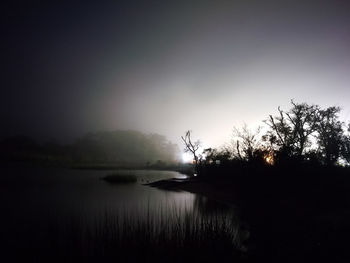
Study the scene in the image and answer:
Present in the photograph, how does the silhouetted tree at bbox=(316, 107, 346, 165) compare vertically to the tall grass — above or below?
above

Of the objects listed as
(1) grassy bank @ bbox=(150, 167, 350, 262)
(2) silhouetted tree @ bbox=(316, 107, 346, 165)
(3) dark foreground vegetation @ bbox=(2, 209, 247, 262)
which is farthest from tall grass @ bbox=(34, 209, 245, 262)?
(2) silhouetted tree @ bbox=(316, 107, 346, 165)

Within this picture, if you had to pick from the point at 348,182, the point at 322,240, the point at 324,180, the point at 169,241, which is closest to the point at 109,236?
the point at 169,241

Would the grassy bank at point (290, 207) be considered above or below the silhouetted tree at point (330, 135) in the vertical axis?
below

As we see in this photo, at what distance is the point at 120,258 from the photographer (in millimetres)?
5934

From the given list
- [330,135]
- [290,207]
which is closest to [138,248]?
[290,207]

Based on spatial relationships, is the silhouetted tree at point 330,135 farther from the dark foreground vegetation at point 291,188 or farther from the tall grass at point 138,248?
the tall grass at point 138,248

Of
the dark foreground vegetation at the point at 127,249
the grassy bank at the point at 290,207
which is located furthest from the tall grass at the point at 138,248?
the grassy bank at the point at 290,207

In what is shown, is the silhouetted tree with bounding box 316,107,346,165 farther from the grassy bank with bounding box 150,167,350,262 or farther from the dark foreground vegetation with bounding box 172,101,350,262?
the grassy bank with bounding box 150,167,350,262

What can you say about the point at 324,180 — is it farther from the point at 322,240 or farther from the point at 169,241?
the point at 169,241

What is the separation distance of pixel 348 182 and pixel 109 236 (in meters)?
23.2

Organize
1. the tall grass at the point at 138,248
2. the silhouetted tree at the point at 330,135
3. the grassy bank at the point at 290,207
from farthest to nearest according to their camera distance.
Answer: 1. the silhouetted tree at the point at 330,135
2. the grassy bank at the point at 290,207
3. the tall grass at the point at 138,248

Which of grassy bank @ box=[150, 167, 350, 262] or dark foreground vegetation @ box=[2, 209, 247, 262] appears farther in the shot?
grassy bank @ box=[150, 167, 350, 262]

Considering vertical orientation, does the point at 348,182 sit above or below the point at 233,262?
above

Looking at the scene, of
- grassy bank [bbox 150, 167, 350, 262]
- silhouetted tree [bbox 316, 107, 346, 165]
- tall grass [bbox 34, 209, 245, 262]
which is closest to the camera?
tall grass [bbox 34, 209, 245, 262]
